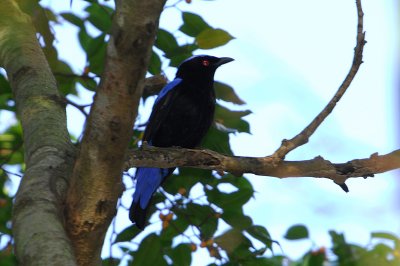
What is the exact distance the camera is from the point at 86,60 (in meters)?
5.17

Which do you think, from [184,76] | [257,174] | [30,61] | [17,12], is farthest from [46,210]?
[184,76]

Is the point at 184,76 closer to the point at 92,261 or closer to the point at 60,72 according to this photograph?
the point at 60,72

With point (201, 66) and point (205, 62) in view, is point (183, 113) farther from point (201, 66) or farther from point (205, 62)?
point (205, 62)

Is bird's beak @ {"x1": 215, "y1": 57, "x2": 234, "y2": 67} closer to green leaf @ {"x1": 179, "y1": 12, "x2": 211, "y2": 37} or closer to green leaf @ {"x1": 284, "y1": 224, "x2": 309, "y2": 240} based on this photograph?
green leaf @ {"x1": 179, "y1": 12, "x2": 211, "y2": 37}

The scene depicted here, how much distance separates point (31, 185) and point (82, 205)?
0.71 ft

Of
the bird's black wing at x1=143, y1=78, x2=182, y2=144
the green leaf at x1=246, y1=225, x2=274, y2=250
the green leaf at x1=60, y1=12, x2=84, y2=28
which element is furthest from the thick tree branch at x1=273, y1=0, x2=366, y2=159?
the green leaf at x1=60, y1=12, x2=84, y2=28

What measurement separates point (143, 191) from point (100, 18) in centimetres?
129

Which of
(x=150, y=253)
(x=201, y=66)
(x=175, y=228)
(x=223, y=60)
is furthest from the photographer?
(x=223, y=60)

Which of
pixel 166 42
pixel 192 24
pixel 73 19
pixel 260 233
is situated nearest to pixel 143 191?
pixel 260 233

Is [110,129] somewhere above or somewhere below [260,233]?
below

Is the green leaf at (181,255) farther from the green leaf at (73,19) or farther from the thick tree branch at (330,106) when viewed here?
the green leaf at (73,19)

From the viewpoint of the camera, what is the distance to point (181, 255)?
457 centimetres

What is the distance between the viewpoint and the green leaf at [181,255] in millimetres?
4543

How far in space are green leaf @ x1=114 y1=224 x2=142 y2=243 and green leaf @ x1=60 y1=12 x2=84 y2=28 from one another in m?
1.68
